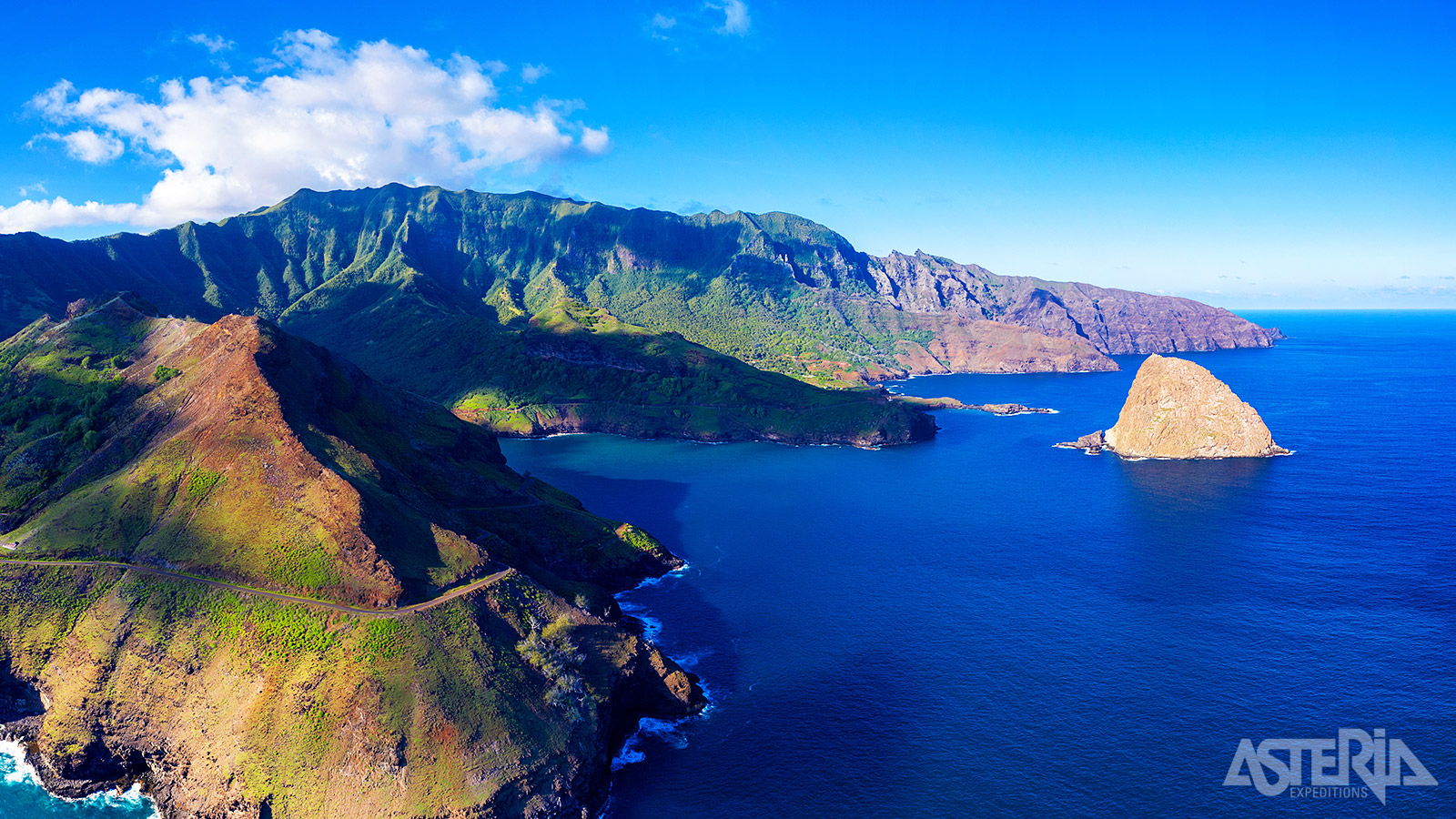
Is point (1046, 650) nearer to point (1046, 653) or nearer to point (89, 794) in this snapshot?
point (1046, 653)

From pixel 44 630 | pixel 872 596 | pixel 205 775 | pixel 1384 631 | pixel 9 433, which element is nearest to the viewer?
pixel 205 775

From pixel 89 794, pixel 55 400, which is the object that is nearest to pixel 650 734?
pixel 89 794

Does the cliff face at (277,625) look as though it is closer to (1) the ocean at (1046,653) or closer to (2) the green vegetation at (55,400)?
(2) the green vegetation at (55,400)

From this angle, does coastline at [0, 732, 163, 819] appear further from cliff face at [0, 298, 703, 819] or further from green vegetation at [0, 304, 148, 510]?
green vegetation at [0, 304, 148, 510]

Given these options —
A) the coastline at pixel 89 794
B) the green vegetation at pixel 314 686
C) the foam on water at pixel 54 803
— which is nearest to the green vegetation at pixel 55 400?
the green vegetation at pixel 314 686

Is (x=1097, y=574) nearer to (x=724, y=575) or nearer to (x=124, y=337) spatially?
(x=724, y=575)

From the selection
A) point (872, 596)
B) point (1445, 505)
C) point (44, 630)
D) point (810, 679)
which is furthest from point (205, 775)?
point (1445, 505)
